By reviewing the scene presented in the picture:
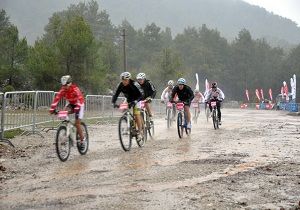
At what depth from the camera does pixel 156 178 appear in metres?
6.99

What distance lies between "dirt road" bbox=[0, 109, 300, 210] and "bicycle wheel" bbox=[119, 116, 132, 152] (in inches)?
7.1

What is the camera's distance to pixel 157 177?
708 centimetres

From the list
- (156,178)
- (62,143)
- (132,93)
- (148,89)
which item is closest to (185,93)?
(148,89)

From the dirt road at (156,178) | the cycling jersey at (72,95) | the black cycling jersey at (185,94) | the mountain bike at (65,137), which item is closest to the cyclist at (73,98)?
the cycling jersey at (72,95)

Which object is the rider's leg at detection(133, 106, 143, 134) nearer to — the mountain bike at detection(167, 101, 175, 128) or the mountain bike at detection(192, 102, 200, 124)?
the mountain bike at detection(167, 101, 175, 128)

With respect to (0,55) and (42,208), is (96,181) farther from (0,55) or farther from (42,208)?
(0,55)

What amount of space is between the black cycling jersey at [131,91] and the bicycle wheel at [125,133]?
0.59 meters

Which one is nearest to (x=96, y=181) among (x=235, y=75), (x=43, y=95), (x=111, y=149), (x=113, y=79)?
(x=111, y=149)

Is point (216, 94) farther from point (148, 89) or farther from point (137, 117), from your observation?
point (137, 117)

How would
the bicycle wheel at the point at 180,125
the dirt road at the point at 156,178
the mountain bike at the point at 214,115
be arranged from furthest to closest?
the mountain bike at the point at 214,115
the bicycle wheel at the point at 180,125
the dirt road at the point at 156,178

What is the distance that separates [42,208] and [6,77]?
127 feet

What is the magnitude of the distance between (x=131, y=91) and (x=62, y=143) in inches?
102

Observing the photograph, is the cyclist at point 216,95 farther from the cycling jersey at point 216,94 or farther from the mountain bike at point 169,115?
the mountain bike at point 169,115

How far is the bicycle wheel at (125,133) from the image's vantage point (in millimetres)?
10734
